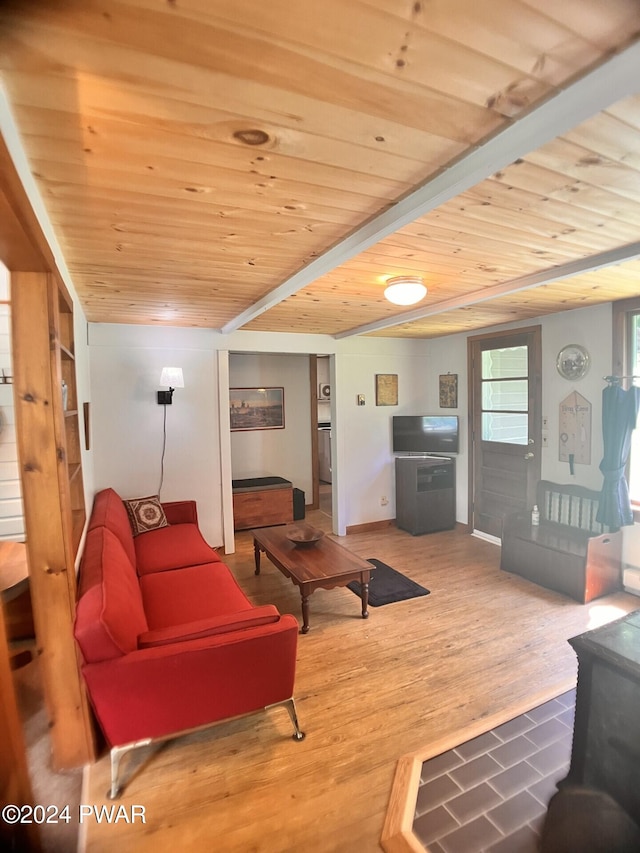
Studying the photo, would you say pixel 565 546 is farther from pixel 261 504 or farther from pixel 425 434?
pixel 261 504

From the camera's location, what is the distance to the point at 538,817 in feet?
5.64

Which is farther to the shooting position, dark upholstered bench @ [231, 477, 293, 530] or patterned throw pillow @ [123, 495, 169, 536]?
dark upholstered bench @ [231, 477, 293, 530]

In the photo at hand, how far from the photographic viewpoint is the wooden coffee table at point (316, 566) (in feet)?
9.96

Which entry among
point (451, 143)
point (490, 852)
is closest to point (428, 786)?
point (490, 852)

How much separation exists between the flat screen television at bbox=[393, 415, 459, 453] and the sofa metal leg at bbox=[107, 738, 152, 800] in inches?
165

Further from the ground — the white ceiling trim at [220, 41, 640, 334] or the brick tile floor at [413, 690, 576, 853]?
the white ceiling trim at [220, 41, 640, 334]

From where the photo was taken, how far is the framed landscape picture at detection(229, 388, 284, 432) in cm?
601

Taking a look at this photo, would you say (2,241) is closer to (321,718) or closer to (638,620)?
(321,718)

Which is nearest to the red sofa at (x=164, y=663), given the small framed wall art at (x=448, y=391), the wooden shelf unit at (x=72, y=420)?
the wooden shelf unit at (x=72, y=420)

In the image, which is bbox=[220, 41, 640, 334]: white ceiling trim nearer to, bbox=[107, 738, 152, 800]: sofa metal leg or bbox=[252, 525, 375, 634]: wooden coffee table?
bbox=[252, 525, 375, 634]: wooden coffee table

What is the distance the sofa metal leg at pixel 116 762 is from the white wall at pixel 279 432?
13.8ft

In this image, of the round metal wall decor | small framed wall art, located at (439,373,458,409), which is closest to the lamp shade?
small framed wall art, located at (439,373,458,409)

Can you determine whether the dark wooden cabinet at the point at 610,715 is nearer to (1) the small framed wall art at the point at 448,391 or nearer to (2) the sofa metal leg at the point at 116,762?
(2) the sofa metal leg at the point at 116,762

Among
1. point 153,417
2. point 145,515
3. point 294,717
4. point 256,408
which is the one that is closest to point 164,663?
point 294,717
